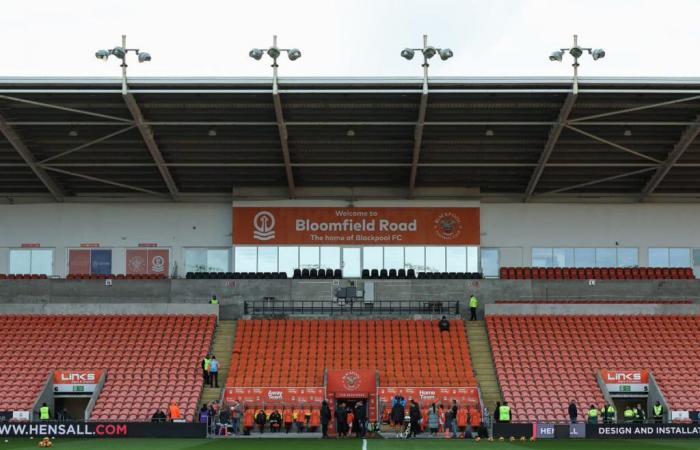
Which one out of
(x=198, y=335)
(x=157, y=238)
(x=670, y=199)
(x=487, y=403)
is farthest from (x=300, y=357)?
(x=670, y=199)

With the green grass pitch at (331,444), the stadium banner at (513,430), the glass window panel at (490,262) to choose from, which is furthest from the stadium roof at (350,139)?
the green grass pitch at (331,444)

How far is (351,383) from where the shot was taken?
3984 centimetres

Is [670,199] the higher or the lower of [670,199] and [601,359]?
the higher

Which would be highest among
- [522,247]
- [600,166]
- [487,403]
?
[600,166]

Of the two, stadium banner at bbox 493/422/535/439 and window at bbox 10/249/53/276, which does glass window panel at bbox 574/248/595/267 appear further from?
window at bbox 10/249/53/276

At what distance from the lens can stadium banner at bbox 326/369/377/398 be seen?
39594 millimetres

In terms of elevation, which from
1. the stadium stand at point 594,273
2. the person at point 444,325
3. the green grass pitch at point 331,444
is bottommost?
the green grass pitch at point 331,444

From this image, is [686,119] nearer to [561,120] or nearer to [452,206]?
[561,120]

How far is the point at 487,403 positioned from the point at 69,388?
635 inches

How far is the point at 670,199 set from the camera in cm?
5006

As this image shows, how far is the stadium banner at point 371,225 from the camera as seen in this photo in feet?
162

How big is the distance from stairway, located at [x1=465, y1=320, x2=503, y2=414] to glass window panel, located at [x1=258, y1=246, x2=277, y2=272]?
32.7 ft

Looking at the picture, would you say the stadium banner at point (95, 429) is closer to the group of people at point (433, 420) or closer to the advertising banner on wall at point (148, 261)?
the group of people at point (433, 420)

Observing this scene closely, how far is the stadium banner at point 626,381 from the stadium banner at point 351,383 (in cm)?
903
